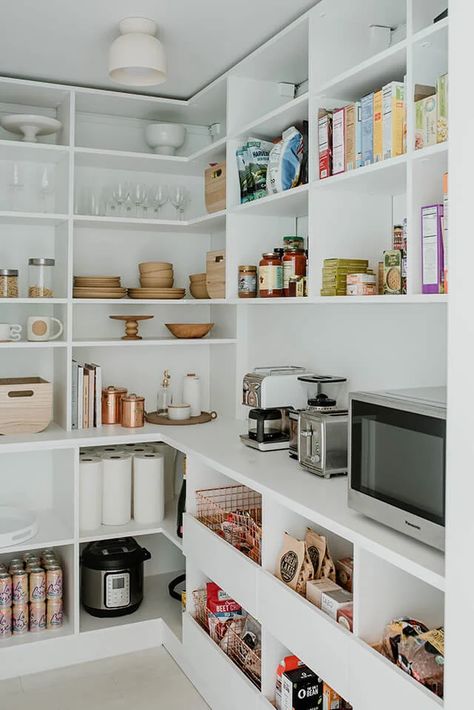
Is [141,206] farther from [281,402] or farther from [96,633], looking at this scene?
[96,633]

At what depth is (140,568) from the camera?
3.23m

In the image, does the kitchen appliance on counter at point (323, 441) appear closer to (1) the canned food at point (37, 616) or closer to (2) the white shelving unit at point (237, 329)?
(2) the white shelving unit at point (237, 329)

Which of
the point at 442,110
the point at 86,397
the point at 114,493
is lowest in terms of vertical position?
the point at 114,493

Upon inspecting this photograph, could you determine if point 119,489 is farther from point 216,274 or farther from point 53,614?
point 216,274

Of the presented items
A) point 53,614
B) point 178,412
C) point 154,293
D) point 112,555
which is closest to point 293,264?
point 154,293

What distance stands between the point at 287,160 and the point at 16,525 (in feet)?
5.93

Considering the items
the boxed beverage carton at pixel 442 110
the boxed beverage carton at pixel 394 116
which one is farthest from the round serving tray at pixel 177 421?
the boxed beverage carton at pixel 442 110

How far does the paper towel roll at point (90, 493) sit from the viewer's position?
10.1 feet

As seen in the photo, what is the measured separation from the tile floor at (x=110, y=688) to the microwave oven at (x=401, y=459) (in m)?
1.31

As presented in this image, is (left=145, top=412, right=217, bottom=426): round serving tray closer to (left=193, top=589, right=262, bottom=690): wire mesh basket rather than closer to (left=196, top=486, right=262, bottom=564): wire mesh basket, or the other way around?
(left=196, top=486, right=262, bottom=564): wire mesh basket

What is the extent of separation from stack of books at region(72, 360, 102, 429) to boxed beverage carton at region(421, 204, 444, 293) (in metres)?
1.70

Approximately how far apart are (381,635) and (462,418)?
2.30ft

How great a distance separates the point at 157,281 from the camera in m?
3.35

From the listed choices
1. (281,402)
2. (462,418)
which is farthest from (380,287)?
(462,418)
